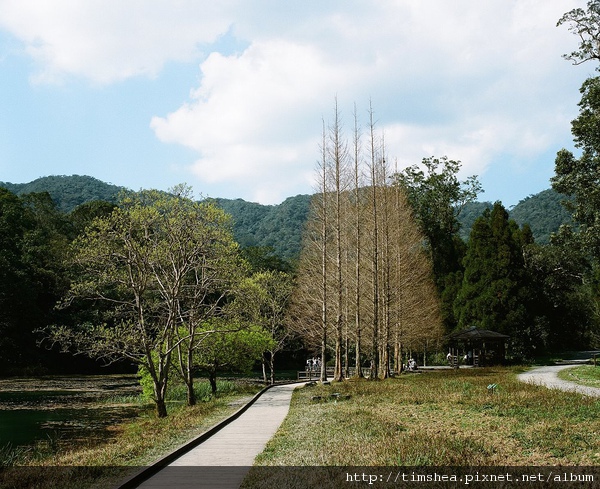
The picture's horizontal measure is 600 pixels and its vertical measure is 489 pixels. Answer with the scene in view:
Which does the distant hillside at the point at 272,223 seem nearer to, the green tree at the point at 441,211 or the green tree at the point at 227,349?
the green tree at the point at 441,211

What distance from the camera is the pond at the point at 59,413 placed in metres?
17.4

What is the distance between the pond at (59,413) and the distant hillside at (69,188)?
8755cm

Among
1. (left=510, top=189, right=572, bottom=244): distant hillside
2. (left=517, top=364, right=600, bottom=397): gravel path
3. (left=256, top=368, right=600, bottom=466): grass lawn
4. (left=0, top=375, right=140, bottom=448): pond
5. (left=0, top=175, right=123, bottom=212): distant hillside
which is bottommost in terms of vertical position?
(left=0, top=375, right=140, bottom=448): pond

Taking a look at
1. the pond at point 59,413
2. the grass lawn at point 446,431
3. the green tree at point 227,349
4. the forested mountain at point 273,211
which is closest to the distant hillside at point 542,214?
the forested mountain at point 273,211

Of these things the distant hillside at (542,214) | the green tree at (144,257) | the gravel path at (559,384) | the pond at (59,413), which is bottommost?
the pond at (59,413)

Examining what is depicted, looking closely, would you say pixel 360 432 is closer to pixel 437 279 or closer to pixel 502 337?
pixel 502 337

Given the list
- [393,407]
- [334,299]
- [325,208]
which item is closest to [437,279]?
[334,299]

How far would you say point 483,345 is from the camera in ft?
139

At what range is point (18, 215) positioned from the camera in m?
56.3

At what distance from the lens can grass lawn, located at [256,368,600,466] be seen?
7973 mm

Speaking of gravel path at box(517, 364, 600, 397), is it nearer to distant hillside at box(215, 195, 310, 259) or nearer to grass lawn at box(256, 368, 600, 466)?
grass lawn at box(256, 368, 600, 466)

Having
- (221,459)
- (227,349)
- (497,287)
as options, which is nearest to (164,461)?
(221,459)

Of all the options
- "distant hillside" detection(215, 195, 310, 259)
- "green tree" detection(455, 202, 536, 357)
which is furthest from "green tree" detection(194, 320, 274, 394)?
"distant hillside" detection(215, 195, 310, 259)

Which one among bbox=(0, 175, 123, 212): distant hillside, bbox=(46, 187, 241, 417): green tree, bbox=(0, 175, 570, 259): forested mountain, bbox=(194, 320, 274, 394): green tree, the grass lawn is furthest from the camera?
bbox=(0, 175, 123, 212): distant hillside
